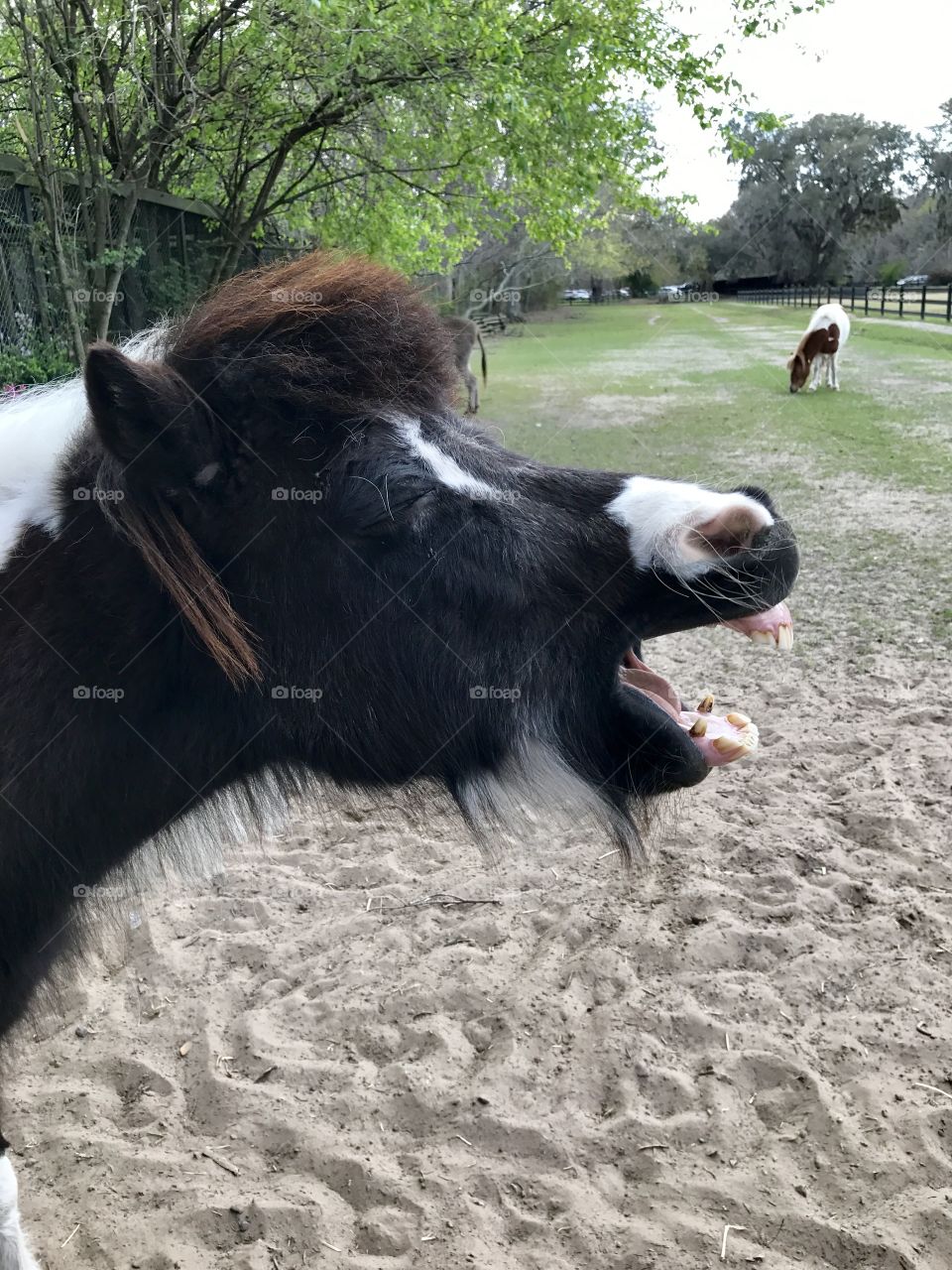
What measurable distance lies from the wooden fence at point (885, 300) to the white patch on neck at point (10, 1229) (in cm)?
3338

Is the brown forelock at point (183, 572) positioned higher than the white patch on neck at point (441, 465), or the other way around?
the white patch on neck at point (441, 465)

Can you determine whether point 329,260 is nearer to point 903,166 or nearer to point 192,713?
point 192,713

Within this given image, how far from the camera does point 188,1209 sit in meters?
2.72

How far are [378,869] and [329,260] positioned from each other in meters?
3.00

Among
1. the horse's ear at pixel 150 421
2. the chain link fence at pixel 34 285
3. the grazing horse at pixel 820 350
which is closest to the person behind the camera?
the horse's ear at pixel 150 421

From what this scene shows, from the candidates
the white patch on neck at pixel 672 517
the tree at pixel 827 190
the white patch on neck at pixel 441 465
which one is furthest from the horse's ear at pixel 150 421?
the tree at pixel 827 190

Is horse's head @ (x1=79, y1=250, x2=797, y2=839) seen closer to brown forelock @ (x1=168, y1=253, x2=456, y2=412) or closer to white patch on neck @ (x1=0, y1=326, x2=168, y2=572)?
brown forelock @ (x1=168, y1=253, x2=456, y2=412)

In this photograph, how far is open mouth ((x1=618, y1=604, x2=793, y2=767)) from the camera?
7.38 ft

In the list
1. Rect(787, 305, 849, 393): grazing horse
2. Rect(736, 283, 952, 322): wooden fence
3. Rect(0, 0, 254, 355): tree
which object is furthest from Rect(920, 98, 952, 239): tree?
Rect(0, 0, 254, 355): tree

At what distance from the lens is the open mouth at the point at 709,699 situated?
2248mm

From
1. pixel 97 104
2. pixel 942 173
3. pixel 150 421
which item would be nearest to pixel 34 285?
pixel 97 104

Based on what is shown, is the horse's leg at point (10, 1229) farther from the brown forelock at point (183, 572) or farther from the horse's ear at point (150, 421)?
the horse's ear at point (150, 421)

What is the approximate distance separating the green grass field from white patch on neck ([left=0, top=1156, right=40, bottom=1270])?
259 cm

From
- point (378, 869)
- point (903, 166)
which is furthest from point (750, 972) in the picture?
point (903, 166)
